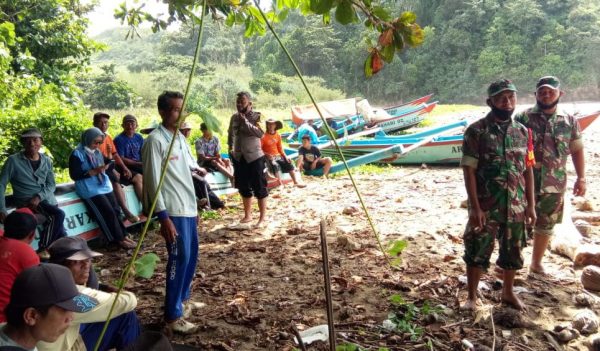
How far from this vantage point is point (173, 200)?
118 inches

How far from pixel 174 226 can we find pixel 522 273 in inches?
127

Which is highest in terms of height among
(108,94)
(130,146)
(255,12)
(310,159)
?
(108,94)

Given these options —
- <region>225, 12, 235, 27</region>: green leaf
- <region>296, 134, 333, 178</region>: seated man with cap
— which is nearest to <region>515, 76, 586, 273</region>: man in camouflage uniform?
<region>225, 12, 235, 27</region>: green leaf

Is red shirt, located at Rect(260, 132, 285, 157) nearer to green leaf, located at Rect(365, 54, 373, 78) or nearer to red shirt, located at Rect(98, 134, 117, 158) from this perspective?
red shirt, located at Rect(98, 134, 117, 158)

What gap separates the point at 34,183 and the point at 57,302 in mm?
3594

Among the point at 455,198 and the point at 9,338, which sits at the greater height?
the point at 9,338

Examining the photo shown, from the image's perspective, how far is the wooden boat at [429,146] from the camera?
1011 cm

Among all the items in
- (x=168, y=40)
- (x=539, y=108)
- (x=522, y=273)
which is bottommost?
(x=522, y=273)

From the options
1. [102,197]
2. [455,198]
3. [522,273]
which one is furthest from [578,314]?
[102,197]

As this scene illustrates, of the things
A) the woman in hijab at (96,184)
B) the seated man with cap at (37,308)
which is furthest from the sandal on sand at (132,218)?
the seated man with cap at (37,308)

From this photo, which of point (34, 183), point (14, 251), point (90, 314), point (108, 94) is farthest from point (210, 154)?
point (108, 94)

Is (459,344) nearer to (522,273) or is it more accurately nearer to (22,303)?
(522,273)

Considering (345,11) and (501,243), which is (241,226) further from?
(345,11)

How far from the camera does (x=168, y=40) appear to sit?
1641 inches
